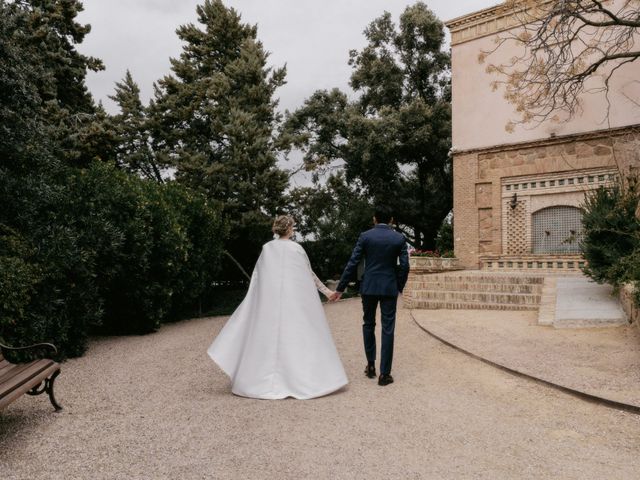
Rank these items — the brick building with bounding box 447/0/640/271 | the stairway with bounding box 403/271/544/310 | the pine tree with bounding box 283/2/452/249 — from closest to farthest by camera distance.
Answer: the stairway with bounding box 403/271/544/310 < the brick building with bounding box 447/0/640/271 < the pine tree with bounding box 283/2/452/249

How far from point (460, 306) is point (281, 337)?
7922 mm

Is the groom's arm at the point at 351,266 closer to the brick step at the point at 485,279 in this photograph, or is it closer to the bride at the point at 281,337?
the bride at the point at 281,337

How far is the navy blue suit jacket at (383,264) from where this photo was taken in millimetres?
5914

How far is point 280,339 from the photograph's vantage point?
5473 mm

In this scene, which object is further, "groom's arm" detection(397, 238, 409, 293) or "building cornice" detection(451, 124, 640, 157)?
"building cornice" detection(451, 124, 640, 157)

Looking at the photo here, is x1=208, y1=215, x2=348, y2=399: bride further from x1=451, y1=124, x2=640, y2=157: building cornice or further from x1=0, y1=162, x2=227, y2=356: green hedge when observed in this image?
x1=451, y1=124, x2=640, y2=157: building cornice

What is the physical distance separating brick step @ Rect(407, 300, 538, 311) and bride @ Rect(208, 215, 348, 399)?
7268 mm

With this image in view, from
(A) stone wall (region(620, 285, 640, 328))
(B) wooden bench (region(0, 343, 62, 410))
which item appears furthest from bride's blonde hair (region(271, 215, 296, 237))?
(A) stone wall (region(620, 285, 640, 328))

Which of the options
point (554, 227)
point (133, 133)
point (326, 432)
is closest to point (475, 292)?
point (554, 227)

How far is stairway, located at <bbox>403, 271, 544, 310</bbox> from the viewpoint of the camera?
38.7ft

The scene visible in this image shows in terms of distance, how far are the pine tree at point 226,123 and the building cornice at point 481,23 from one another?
664 cm

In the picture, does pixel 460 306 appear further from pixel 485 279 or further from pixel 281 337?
pixel 281 337

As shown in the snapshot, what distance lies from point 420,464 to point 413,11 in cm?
2490

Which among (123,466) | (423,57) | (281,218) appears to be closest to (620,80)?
(423,57)
